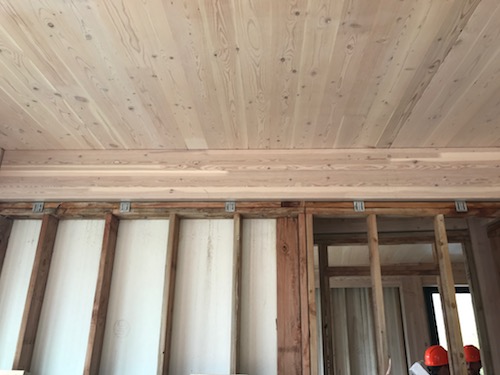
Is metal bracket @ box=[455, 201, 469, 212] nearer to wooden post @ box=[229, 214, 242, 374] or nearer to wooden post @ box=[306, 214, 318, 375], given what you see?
wooden post @ box=[306, 214, 318, 375]

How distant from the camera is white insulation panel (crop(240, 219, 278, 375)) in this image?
269 cm

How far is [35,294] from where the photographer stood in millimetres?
2859

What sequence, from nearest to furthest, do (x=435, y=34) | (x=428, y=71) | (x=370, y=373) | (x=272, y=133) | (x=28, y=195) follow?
(x=435, y=34), (x=428, y=71), (x=272, y=133), (x=28, y=195), (x=370, y=373)

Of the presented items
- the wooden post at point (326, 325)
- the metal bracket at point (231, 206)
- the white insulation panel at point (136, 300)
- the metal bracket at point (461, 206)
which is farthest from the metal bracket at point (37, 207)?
the metal bracket at point (461, 206)

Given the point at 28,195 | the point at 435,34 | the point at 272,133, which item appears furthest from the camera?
the point at 28,195

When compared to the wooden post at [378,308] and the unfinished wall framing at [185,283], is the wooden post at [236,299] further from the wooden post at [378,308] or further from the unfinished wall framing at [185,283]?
the wooden post at [378,308]

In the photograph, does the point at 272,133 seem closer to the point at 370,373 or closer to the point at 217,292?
the point at 217,292

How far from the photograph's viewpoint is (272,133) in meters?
2.83

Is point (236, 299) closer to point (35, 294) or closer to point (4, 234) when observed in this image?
point (35, 294)

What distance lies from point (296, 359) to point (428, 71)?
1.99 m

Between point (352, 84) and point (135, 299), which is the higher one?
point (352, 84)

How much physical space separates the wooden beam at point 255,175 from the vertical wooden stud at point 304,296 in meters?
0.27

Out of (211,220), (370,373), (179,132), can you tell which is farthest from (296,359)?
(370,373)

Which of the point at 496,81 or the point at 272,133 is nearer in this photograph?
the point at 496,81
